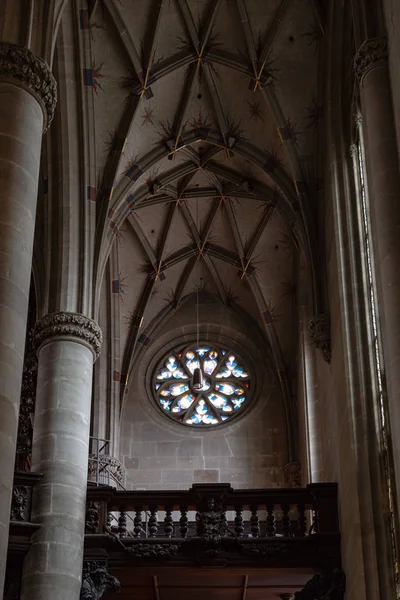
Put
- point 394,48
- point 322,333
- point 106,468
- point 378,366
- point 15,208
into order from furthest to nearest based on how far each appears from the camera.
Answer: point 106,468, point 322,333, point 378,366, point 394,48, point 15,208

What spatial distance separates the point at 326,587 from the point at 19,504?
15.7 ft

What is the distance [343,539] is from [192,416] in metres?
8.26

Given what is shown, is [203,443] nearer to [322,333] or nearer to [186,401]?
[186,401]

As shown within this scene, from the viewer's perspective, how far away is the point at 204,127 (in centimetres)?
2006

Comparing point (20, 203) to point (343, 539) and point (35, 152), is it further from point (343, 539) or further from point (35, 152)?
point (343, 539)

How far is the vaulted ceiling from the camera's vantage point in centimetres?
1808

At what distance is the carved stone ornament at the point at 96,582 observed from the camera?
14.9 metres

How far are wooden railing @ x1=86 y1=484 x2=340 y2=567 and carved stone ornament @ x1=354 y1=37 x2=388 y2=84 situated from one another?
23.1 ft

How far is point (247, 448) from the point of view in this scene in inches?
890

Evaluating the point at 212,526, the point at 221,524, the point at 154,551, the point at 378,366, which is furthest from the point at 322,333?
the point at 154,551

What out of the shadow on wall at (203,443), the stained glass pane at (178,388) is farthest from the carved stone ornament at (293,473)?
the stained glass pane at (178,388)

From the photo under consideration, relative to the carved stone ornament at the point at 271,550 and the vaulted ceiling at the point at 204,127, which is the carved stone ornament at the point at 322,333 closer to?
the vaulted ceiling at the point at 204,127

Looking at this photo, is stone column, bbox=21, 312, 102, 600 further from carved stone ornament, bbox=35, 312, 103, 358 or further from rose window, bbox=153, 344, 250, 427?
rose window, bbox=153, 344, 250, 427

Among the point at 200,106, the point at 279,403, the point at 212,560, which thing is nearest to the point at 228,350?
the point at 279,403
